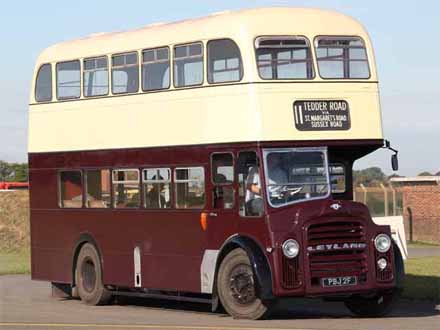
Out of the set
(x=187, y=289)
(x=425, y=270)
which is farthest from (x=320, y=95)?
(x=425, y=270)

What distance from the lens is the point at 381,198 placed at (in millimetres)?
50250

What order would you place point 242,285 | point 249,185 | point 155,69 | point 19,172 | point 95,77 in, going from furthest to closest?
point 19,172, point 95,77, point 155,69, point 249,185, point 242,285

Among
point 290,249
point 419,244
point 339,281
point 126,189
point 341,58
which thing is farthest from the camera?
point 419,244

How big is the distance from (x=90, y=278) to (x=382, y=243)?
6481 mm

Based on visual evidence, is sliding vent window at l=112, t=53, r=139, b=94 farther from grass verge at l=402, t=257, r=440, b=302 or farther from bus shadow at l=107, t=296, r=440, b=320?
grass verge at l=402, t=257, r=440, b=302

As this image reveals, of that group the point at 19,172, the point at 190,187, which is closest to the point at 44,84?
the point at 190,187

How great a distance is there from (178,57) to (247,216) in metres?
3.07

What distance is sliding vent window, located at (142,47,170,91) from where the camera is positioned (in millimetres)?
21078

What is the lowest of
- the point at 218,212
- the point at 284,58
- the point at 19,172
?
the point at 218,212

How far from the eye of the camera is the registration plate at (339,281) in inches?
736

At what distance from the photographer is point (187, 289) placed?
20719 mm

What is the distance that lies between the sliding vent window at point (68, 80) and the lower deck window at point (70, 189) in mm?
1401

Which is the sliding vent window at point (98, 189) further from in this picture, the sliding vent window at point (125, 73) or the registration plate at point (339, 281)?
the registration plate at point (339, 281)

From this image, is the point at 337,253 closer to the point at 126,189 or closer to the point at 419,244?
the point at 126,189
